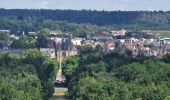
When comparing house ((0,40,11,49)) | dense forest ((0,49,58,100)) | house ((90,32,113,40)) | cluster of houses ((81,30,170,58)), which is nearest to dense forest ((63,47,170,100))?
dense forest ((0,49,58,100))

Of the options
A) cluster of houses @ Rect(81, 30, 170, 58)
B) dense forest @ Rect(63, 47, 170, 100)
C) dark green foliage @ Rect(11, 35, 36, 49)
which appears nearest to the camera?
dense forest @ Rect(63, 47, 170, 100)

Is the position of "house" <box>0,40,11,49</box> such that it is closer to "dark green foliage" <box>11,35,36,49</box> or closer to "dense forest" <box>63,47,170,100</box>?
"dark green foliage" <box>11,35,36,49</box>

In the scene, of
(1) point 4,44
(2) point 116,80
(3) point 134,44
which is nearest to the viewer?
(2) point 116,80

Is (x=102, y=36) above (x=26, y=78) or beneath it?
beneath

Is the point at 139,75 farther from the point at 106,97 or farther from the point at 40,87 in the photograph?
the point at 106,97

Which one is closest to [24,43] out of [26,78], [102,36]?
[102,36]

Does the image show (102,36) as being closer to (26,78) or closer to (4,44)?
(4,44)

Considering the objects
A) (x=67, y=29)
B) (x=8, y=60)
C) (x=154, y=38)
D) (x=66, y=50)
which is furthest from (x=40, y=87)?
(x=67, y=29)
